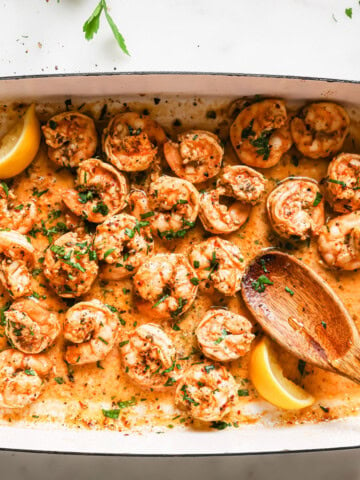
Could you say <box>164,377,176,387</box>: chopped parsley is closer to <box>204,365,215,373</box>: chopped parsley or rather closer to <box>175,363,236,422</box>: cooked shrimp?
<box>175,363,236,422</box>: cooked shrimp

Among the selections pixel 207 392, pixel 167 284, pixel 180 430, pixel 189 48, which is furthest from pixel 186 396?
pixel 189 48

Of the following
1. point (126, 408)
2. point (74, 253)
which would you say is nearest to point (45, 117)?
point (74, 253)

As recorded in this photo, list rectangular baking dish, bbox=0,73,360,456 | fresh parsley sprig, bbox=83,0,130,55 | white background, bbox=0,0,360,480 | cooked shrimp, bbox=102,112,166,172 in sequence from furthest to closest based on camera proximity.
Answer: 1. white background, bbox=0,0,360,480
2. cooked shrimp, bbox=102,112,166,172
3. fresh parsley sprig, bbox=83,0,130,55
4. rectangular baking dish, bbox=0,73,360,456

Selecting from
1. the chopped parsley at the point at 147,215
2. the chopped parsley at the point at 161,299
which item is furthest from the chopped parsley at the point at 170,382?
the chopped parsley at the point at 147,215

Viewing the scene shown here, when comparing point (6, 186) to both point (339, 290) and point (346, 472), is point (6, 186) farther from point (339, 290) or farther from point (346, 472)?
point (346, 472)

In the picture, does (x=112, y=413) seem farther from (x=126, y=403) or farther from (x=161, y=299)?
(x=161, y=299)

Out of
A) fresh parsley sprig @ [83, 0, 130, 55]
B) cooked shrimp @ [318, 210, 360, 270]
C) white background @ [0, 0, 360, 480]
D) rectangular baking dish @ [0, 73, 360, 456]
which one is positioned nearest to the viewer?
rectangular baking dish @ [0, 73, 360, 456]

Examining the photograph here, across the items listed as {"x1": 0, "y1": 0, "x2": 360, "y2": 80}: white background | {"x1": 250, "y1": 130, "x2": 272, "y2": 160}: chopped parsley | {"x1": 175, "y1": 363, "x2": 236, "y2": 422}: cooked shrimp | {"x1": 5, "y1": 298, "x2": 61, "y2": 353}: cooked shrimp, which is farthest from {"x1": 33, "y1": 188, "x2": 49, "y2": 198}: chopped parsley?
{"x1": 175, "y1": 363, "x2": 236, "y2": 422}: cooked shrimp
